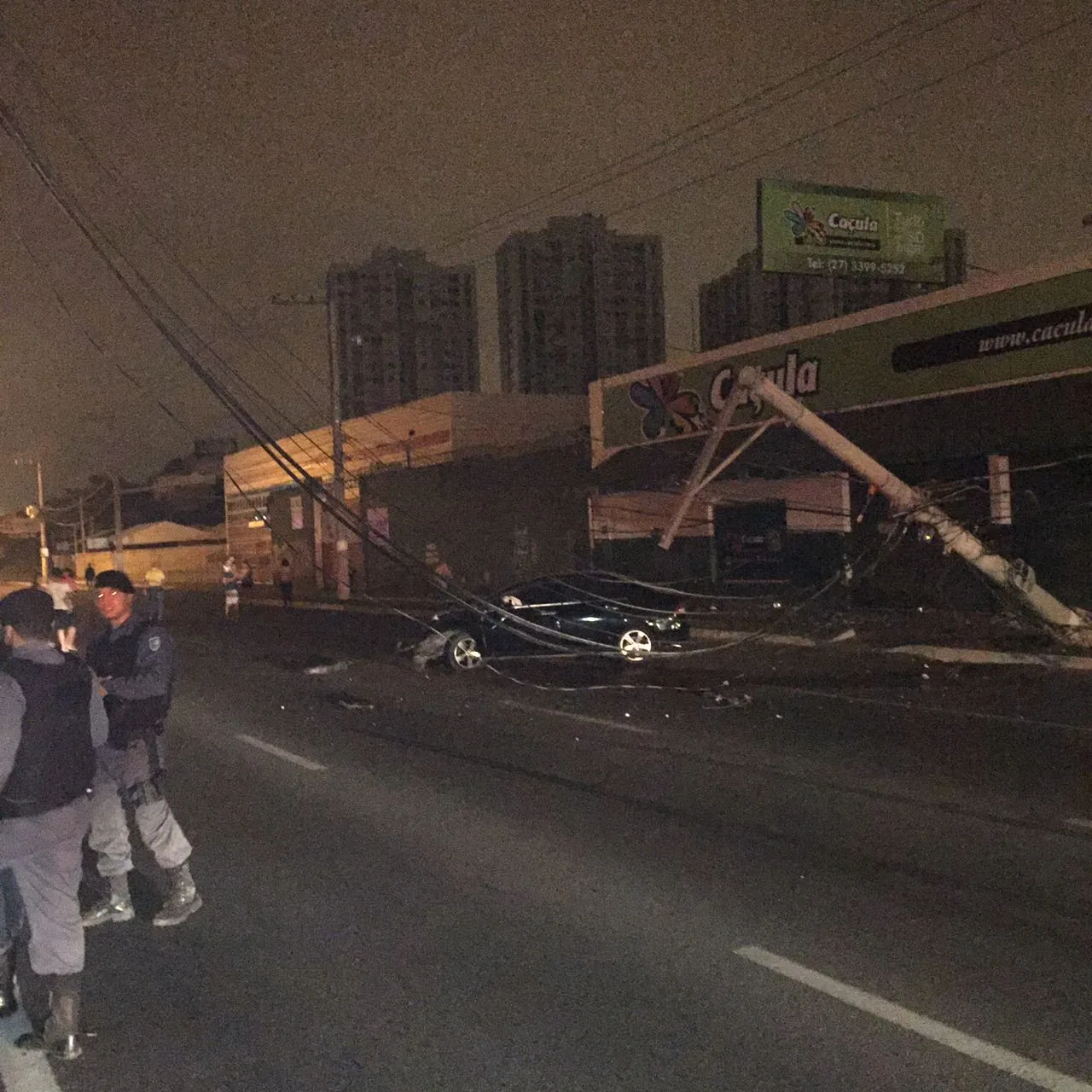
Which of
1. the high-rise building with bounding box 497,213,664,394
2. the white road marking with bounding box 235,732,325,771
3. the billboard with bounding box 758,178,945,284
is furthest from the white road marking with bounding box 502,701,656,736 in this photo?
the high-rise building with bounding box 497,213,664,394

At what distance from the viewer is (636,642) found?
1825cm

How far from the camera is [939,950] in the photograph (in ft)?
17.4

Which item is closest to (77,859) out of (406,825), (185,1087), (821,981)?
(185,1087)

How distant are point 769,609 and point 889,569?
8.34 ft

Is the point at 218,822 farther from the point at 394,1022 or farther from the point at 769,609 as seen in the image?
the point at 769,609

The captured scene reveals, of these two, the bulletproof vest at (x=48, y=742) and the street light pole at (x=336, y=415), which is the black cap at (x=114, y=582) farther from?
the street light pole at (x=336, y=415)

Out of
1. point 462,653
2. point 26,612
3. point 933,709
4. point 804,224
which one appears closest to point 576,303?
point 804,224

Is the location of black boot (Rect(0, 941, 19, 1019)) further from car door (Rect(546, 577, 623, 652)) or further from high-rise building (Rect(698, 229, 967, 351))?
high-rise building (Rect(698, 229, 967, 351))

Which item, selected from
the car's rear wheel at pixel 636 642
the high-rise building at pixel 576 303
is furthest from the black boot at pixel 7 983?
the high-rise building at pixel 576 303

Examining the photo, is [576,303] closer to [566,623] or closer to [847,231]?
[847,231]

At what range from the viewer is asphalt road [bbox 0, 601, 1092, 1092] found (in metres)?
4.30

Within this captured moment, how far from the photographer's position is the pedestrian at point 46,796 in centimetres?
421

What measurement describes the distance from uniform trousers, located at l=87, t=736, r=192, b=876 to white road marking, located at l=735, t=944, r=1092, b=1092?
2.80m

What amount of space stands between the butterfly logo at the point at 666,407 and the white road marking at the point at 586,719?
44.4 feet
